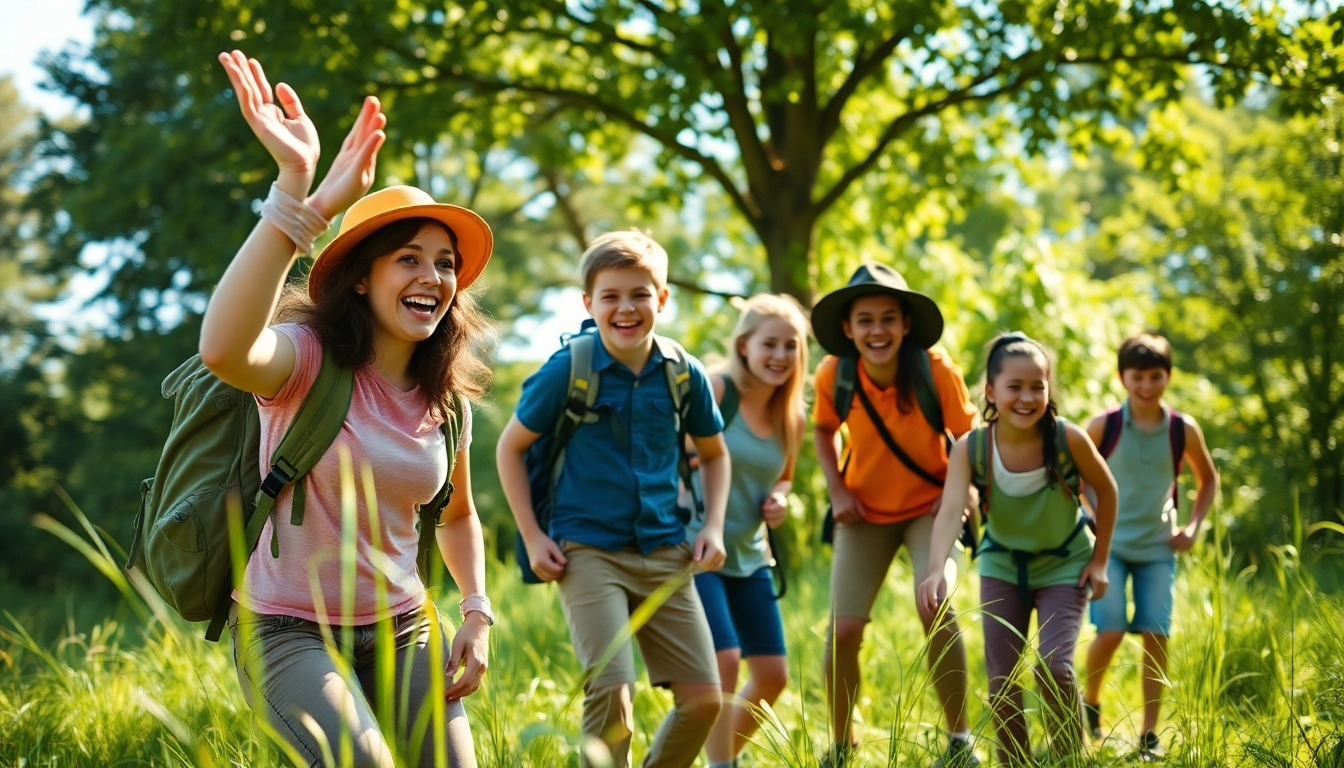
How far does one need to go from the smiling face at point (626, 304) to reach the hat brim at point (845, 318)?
3.35 ft

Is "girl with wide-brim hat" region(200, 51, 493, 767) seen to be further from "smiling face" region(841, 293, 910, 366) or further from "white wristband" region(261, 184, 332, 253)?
"smiling face" region(841, 293, 910, 366)

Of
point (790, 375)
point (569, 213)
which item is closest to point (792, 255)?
point (790, 375)

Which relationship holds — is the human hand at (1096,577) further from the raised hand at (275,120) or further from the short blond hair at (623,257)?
the raised hand at (275,120)

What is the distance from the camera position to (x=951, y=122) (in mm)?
11188

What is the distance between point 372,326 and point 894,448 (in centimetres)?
236

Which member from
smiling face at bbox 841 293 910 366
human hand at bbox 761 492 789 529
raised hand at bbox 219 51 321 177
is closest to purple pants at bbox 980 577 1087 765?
human hand at bbox 761 492 789 529

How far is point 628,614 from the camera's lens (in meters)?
3.74

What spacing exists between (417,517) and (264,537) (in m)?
0.43

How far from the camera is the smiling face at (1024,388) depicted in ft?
13.2

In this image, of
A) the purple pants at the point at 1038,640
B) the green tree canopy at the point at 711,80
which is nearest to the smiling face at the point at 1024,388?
the purple pants at the point at 1038,640

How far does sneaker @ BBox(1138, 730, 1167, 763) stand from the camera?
340cm

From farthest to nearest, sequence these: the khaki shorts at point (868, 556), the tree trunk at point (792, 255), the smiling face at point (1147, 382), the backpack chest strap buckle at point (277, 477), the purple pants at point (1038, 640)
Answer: the tree trunk at point (792, 255), the smiling face at point (1147, 382), the khaki shorts at point (868, 556), the purple pants at point (1038, 640), the backpack chest strap buckle at point (277, 477)

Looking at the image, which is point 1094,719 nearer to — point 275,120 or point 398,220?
point 398,220

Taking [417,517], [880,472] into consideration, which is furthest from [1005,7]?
[417,517]
